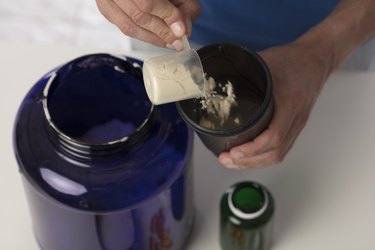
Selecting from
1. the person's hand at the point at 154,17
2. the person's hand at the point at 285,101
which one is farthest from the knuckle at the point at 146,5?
the person's hand at the point at 285,101

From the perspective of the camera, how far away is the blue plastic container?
57 centimetres

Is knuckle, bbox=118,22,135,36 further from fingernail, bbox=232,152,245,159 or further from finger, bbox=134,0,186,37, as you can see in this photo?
fingernail, bbox=232,152,245,159

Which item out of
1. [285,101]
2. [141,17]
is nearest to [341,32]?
[285,101]

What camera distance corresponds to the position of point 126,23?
651mm

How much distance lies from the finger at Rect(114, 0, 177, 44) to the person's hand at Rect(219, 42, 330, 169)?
0.12 meters

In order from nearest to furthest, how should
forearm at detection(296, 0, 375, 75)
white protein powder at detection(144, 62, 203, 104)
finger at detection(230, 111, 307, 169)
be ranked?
white protein powder at detection(144, 62, 203, 104) → finger at detection(230, 111, 307, 169) → forearm at detection(296, 0, 375, 75)

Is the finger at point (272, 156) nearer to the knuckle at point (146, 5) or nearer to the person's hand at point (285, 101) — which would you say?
the person's hand at point (285, 101)

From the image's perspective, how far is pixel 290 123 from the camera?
646 mm

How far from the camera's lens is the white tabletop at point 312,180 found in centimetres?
72

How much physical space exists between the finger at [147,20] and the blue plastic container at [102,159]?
1.6 inches

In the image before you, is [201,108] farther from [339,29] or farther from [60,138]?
[339,29]

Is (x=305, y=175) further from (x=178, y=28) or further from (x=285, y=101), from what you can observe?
(x=178, y=28)

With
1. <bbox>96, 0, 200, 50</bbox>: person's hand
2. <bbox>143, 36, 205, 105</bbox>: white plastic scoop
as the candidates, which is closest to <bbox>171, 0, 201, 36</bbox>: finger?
<bbox>96, 0, 200, 50</bbox>: person's hand

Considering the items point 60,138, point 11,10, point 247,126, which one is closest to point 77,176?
point 60,138
